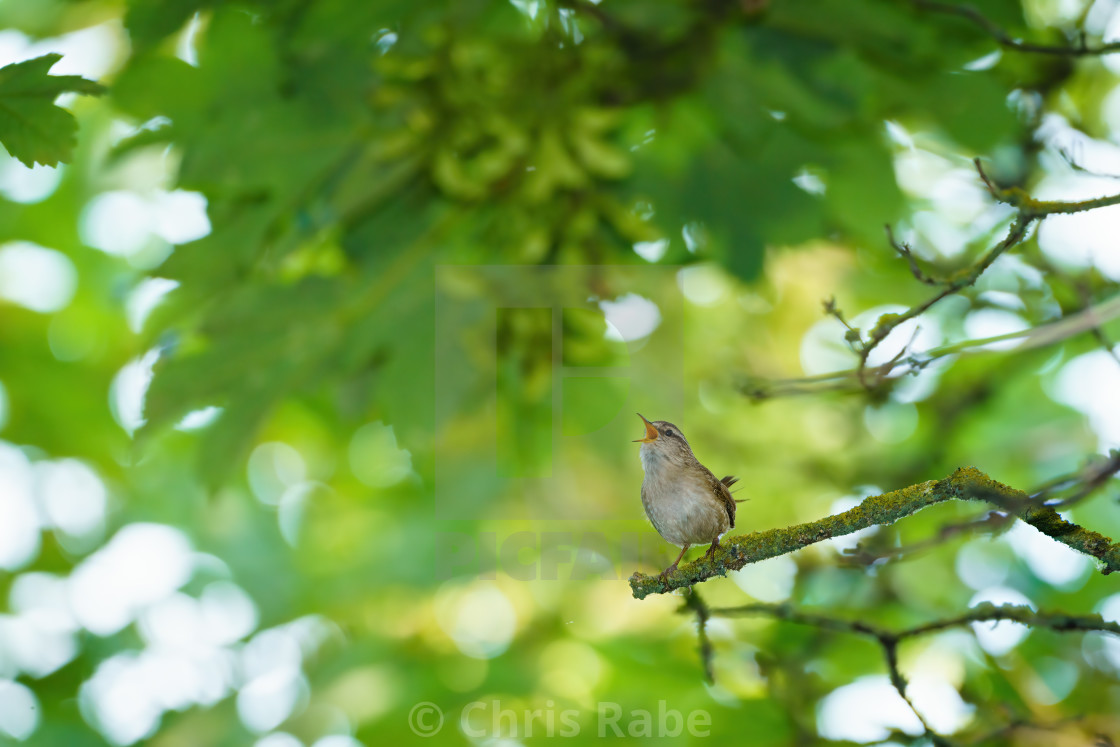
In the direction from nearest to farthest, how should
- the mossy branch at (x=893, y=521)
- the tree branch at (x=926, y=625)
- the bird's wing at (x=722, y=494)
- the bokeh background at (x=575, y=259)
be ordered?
the mossy branch at (x=893, y=521) < the tree branch at (x=926, y=625) < the bird's wing at (x=722, y=494) < the bokeh background at (x=575, y=259)

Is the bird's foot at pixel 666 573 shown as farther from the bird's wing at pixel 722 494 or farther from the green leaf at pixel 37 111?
the green leaf at pixel 37 111

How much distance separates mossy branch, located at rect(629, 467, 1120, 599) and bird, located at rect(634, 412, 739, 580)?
0.24 feet

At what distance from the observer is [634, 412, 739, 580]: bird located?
4.00ft

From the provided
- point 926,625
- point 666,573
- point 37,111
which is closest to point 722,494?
point 666,573

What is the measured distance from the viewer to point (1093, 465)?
918mm

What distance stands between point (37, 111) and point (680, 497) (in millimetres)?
1168

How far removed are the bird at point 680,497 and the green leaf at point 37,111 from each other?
3.29ft

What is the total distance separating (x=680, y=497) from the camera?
1.25m

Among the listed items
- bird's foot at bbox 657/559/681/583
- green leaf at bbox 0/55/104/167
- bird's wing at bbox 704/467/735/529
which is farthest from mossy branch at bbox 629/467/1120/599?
green leaf at bbox 0/55/104/167

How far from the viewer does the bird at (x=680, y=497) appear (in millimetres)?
1221

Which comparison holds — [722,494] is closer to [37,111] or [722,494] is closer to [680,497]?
[680,497]

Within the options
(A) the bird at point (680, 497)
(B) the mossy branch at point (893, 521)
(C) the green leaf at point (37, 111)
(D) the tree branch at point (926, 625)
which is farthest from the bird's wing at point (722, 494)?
(C) the green leaf at point (37, 111)

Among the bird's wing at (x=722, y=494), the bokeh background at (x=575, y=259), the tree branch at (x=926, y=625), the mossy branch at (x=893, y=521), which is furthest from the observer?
the bokeh background at (x=575, y=259)

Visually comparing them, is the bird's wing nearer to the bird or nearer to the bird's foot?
the bird
